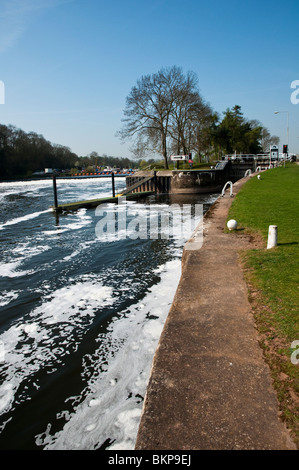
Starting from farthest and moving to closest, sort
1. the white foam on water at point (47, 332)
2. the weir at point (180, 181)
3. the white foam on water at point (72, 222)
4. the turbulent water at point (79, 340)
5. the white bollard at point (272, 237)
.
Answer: the weir at point (180, 181)
the white foam on water at point (72, 222)
the white bollard at point (272, 237)
the white foam on water at point (47, 332)
the turbulent water at point (79, 340)

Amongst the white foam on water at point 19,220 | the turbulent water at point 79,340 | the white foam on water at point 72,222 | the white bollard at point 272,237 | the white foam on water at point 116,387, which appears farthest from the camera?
the white foam on water at point 19,220

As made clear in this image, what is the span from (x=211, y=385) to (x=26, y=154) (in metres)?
100

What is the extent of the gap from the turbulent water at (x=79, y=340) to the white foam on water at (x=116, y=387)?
1 cm

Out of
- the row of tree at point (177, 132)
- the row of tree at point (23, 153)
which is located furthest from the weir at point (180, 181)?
the row of tree at point (23, 153)

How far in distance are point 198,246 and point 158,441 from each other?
527 cm

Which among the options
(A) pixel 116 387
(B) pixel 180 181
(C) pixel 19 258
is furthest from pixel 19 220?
(B) pixel 180 181

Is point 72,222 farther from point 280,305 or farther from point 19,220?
point 280,305

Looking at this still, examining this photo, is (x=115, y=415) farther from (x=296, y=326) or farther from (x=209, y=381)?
(x=296, y=326)

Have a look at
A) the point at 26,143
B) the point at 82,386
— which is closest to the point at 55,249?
the point at 82,386

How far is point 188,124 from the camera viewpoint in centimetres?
4641

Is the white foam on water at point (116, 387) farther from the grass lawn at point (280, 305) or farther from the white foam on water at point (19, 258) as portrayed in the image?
the white foam on water at point (19, 258)

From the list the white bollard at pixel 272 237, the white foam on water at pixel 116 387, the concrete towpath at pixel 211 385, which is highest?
the white bollard at pixel 272 237

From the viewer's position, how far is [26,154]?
90125 mm

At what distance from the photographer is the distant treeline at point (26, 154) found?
278 ft
